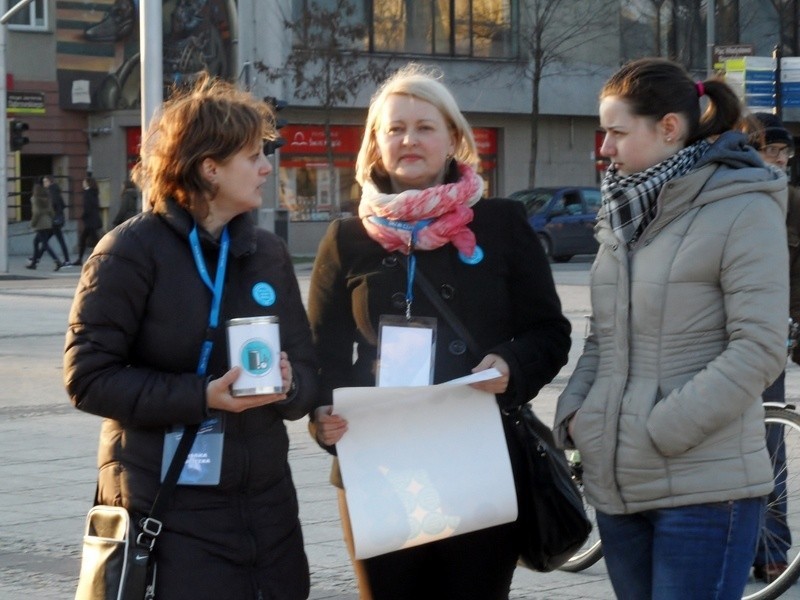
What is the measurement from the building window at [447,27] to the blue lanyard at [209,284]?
37.0 metres

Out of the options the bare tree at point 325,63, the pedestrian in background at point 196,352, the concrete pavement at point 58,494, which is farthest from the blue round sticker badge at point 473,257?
the bare tree at point 325,63

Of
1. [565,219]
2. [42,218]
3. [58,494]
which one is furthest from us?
[565,219]

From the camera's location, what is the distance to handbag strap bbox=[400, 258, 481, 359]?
376 centimetres

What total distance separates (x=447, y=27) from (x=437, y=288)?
125 ft

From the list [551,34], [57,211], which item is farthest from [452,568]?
[551,34]

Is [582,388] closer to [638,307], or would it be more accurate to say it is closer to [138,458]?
[638,307]

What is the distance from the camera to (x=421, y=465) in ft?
12.2

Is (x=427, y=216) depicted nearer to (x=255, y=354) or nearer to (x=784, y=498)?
(x=255, y=354)

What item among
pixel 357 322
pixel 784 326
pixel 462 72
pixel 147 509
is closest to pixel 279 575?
pixel 147 509

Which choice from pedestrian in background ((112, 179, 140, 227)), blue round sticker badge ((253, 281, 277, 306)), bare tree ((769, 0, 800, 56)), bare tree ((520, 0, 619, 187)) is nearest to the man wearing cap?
blue round sticker badge ((253, 281, 277, 306))

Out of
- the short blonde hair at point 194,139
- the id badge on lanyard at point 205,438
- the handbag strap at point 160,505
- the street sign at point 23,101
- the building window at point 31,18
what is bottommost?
the handbag strap at point 160,505

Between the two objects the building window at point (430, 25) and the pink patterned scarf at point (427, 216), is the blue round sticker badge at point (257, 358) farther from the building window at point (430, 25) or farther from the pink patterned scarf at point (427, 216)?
the building window at point (430, 25)

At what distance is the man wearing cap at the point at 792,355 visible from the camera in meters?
5.59

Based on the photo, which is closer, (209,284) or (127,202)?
(209,284)
